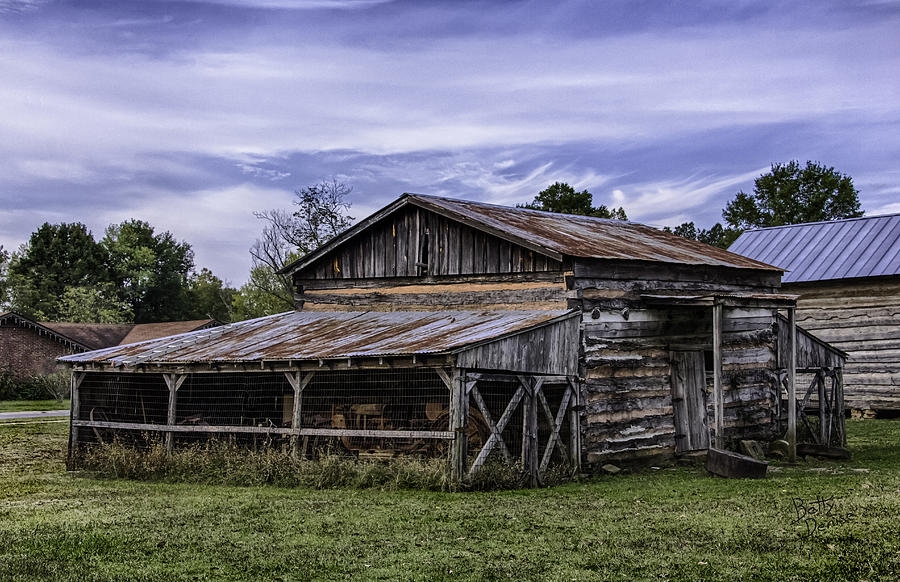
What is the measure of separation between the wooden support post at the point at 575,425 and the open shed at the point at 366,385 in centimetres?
3

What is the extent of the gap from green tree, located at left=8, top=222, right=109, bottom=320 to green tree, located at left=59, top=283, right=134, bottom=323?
1.67m

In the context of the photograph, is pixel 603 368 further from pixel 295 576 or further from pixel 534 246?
pixel 295 576

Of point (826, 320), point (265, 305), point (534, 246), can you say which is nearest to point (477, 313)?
point (534, 246)

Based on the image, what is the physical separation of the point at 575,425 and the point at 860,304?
14.9m

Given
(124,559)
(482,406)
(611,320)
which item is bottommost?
(124,559)

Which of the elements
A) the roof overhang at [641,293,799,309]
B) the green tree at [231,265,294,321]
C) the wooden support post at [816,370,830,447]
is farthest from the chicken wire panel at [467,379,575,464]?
the green tree at [231,265,294,321]

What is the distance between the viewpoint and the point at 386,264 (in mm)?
23141

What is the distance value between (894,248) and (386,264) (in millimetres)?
16338

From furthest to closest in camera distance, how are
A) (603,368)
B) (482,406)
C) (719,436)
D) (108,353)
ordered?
1. (108,353)
2. (603,368)
3. (719,436)
4. (482,406)

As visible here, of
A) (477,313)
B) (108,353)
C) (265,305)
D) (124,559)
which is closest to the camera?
(124,559)

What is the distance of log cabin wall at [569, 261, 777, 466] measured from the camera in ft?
61.6

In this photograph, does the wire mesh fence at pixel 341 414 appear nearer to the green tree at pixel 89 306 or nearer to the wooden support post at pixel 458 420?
the wooden support post at pixel 458 420

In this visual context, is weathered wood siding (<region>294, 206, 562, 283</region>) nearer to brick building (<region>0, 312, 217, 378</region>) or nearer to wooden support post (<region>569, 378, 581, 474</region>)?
wooden support post (<region>569, 378, 581, 474</region>)

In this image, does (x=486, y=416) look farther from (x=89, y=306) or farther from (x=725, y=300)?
(x=89, y=306)
